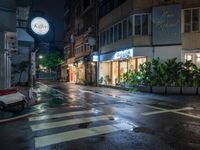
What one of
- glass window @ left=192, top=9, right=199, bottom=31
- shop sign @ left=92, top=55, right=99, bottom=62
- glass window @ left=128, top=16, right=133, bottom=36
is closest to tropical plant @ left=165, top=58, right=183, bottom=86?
glass window @ left=192, top=9, right=199, bottom=31

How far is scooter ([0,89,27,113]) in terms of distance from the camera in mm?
13613

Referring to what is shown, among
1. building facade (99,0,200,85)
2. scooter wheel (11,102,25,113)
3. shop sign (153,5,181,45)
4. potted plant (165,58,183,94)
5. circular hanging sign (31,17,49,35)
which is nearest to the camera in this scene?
scooter wheel (11,102,25,113)

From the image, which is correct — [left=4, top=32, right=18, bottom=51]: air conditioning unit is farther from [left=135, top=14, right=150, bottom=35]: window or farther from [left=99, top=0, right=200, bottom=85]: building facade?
[left=135, top=14, right=150, bottom=35]: window

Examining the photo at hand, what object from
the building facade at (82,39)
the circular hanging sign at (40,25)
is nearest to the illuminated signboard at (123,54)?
the building facade at (82,39)

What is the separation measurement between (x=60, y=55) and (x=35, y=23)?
6935 cm

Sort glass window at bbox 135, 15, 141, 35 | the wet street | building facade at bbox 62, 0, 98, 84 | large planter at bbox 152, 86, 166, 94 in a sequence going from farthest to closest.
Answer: building facade at bbox 62, 0, 98, 84
glass window at bbox 135, 15, 141, 35
large planter at bbox 152, 86, 166, 94
the wet street

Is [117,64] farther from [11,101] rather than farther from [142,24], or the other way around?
[11,101]

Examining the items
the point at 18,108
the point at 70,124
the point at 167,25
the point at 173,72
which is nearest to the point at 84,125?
the point at 70,124

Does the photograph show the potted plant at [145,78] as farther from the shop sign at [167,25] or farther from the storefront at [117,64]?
the shop sign at [167,25]

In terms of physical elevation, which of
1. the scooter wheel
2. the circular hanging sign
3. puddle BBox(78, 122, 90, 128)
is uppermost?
the circular hanging sign

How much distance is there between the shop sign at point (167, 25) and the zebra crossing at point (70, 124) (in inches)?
723

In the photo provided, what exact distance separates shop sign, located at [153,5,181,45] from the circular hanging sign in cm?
1445

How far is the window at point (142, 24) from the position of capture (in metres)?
31.4

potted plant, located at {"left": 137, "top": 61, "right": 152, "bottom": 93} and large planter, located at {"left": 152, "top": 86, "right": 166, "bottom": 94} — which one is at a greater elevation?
potted plant, located at {"left": 137, "top": 61, "right": 152, "bottom": 93}
